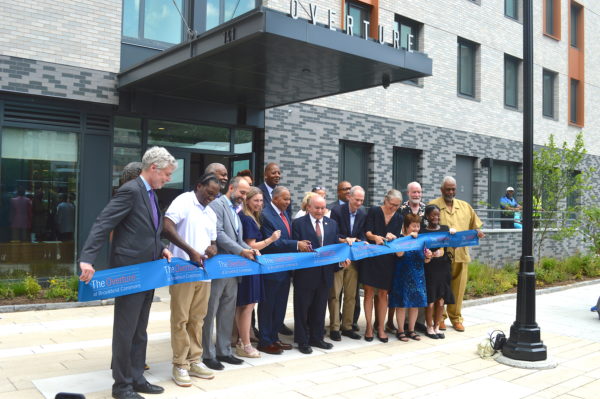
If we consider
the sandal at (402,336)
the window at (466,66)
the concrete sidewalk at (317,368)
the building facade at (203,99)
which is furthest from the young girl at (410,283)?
the window at (466,66)

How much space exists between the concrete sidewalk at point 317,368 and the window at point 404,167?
801 cm

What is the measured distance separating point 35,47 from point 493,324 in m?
9.46

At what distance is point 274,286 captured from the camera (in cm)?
638

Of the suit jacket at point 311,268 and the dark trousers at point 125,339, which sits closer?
the dark trousers at point 125,339

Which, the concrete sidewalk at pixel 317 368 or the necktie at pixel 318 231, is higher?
the necktie at pixel 318 231

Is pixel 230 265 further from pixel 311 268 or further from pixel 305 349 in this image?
pixel 305 349

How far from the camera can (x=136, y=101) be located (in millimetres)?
10734

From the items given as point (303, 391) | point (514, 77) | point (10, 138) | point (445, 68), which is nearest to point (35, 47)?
point (10, 138)

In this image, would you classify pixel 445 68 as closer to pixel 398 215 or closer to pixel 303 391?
pixel 398 215

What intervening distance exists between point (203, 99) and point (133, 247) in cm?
739

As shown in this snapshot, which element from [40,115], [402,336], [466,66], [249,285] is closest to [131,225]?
[249,285]

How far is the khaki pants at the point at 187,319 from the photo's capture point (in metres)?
5.19

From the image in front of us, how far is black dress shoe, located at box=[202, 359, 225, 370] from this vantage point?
18.6 ft

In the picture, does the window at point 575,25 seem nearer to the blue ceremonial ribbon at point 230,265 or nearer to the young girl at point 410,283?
the blue ceremonial ribbon at point 230,265
